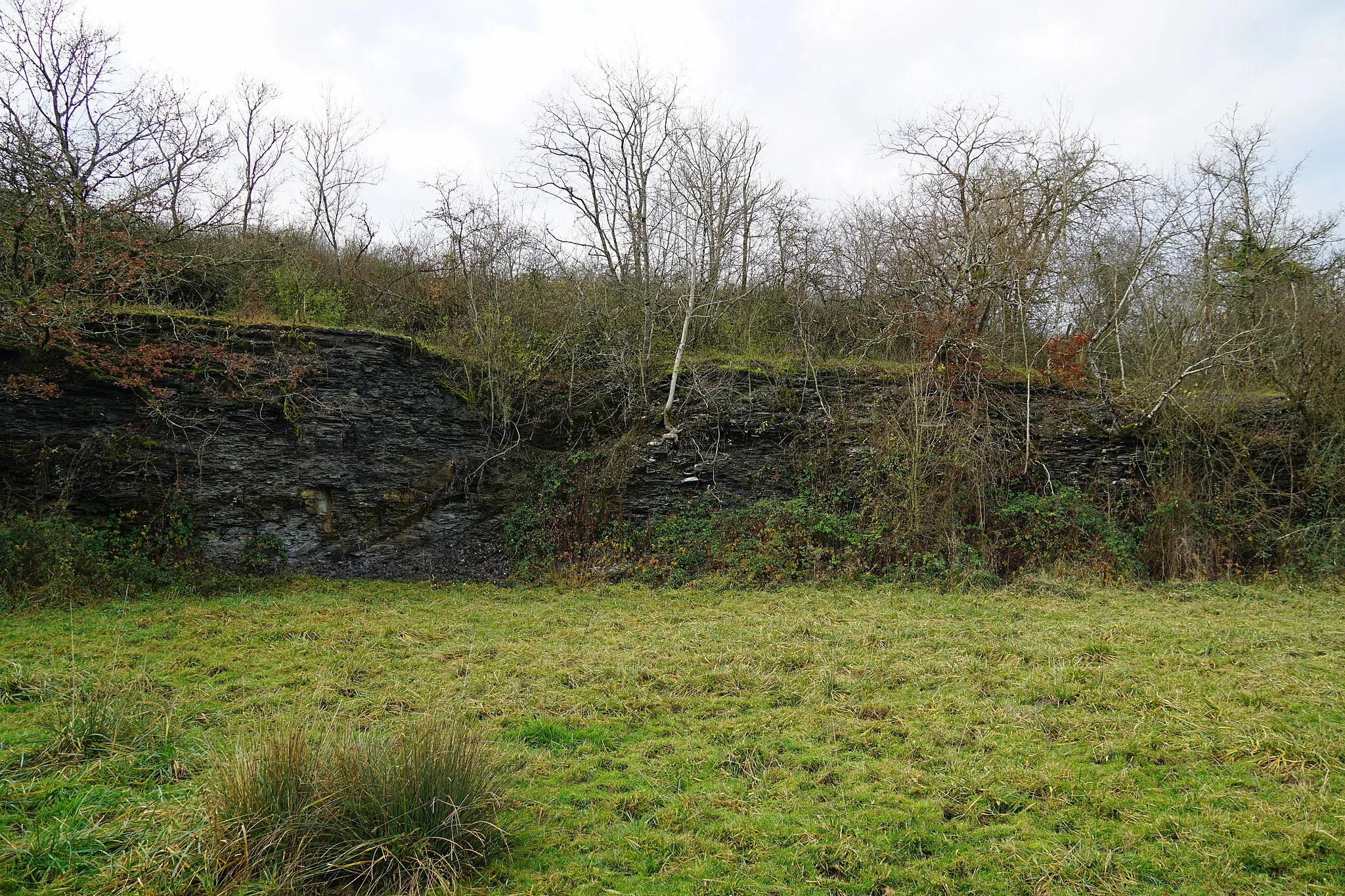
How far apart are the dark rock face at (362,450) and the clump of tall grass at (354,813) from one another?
8500mm

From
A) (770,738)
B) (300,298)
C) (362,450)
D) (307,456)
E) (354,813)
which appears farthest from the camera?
(300,298)

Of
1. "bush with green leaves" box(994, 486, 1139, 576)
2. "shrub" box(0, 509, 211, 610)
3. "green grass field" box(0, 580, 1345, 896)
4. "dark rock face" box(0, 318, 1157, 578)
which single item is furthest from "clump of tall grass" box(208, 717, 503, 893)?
"bush with green leaves" box(994, 486, 1139, 576)

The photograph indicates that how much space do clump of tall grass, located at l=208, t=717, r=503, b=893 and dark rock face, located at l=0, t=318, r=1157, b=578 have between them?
850 cm

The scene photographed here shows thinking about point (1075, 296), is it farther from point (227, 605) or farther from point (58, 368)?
point (58, 368)

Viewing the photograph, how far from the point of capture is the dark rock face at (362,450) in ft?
32.9

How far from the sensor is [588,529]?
12047mm

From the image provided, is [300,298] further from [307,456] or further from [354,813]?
[354,813]

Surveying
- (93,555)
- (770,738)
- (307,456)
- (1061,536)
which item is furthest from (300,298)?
→ (1061,536)

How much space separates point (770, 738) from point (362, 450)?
9038 mm

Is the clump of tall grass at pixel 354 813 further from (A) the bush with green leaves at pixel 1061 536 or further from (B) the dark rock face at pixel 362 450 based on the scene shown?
(A) the bush with green leaves at pixel 1061 536

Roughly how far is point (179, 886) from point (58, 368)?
10.2m

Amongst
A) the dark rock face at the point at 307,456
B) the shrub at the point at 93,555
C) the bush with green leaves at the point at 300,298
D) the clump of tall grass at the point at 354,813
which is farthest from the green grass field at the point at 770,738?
the bush with green leaves at the point at 300,298

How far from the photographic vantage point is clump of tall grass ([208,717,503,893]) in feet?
9.46

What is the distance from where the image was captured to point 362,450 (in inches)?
453
